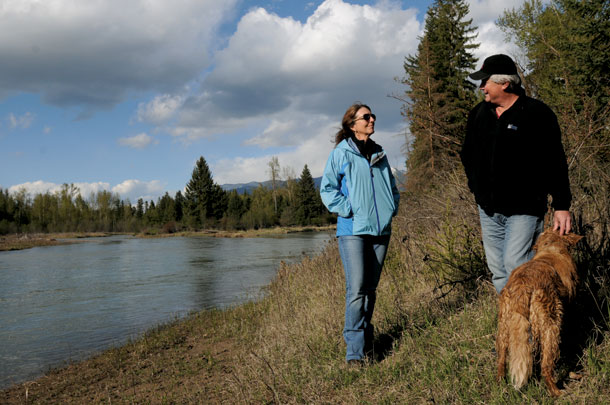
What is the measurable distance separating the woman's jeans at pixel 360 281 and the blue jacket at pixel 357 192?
11 cm

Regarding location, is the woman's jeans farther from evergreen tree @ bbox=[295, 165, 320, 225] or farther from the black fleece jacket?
evergreen tree @ bbox=[295, 165, 320, 225]

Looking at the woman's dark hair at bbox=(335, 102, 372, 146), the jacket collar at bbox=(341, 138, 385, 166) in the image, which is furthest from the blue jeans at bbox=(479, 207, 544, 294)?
the woman's dark hair at bbox=(335, 102, 372, 146)

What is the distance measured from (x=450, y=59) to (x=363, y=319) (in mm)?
28260

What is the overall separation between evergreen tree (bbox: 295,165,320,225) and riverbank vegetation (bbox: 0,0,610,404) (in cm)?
5823

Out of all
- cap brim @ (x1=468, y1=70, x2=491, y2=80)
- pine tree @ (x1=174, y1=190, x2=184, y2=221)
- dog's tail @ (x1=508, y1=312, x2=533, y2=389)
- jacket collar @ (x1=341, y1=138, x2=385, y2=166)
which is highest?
pine tree @ (x1=174, y1=190, x2=184, y2=221)

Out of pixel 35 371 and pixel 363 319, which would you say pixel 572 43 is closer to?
pixel 363 319

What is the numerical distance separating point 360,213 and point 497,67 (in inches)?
57.9

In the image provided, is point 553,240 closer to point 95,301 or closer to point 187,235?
point 95,301

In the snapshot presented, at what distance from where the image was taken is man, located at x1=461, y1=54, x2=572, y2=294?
2840 millimetres

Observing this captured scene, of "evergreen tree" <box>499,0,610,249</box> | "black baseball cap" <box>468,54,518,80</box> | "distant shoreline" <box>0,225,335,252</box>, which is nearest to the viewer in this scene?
"black baseball cap" <box>468,54,518,80</box>

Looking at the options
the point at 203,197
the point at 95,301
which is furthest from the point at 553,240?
the point at 203,197

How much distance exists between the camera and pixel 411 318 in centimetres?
448

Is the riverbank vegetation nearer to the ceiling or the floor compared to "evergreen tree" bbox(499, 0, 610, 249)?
nearer to the floor

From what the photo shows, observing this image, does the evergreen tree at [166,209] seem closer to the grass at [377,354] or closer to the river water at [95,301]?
the river water at [95,301]
